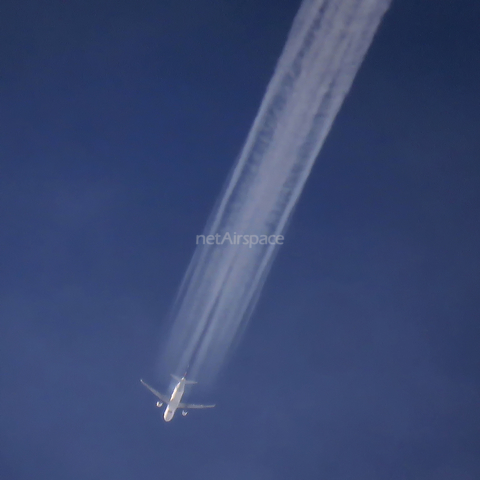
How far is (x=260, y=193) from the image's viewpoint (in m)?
24.2

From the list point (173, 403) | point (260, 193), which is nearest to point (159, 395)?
point (173, 403)

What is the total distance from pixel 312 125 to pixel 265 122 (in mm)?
2286

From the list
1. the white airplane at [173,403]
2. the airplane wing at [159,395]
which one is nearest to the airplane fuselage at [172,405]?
the white airplane at [173,403]

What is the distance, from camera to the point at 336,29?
66.5 ft

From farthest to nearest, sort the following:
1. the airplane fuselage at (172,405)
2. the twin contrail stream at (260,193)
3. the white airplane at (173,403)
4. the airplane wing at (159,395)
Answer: the airplane fuselage at (172,405) → the white airplane at (173,403) → the airplane wing at (159,395) → the twin contrail stream at (260,193)

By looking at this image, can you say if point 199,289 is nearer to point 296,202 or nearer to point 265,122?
point 296,202

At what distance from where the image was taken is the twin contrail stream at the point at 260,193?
2098 cm

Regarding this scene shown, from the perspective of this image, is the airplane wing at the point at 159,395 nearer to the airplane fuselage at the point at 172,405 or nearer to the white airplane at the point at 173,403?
the white airplane at the point at 173,403

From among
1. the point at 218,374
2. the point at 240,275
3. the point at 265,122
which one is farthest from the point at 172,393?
the point at 265,122

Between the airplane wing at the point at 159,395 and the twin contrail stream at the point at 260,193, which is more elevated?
the twin contrail stream at the point at 260,193

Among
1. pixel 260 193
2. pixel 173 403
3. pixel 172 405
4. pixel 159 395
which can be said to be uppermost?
pixel 260 193

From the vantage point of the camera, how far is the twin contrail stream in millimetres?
20984

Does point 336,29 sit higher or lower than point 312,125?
higher

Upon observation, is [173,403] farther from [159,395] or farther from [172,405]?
[159,395]
